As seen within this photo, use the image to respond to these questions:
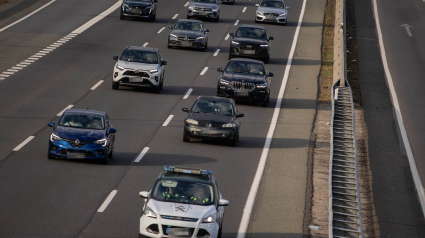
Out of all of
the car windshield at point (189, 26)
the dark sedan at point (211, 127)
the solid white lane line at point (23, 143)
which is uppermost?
the dark sedan at point (211, 127)

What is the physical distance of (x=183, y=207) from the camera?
40.5ft

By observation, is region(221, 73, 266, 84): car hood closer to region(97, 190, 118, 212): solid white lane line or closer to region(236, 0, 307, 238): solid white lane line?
region(236, 0, 307, 238): solid white lane line

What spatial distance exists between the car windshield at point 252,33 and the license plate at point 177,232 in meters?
25.0

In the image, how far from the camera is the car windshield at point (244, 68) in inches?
1111

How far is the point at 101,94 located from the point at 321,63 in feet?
45.5

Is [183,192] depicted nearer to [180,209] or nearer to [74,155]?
[180,209]

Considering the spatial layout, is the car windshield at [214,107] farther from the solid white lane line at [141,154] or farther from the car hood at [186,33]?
the car hood at [186,33]

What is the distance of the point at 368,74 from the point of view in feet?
114

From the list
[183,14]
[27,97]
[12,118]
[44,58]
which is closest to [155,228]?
[12,118]

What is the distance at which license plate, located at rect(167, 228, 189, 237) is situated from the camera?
39.2ft

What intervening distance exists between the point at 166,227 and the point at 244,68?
669 inches

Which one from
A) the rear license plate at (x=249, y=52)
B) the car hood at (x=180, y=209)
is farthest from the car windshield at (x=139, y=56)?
the car hood at (x=180, y=209)

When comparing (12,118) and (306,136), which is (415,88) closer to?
(306,136)

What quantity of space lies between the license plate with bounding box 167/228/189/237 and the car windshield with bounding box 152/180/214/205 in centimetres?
73
